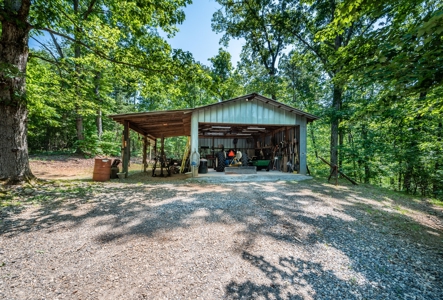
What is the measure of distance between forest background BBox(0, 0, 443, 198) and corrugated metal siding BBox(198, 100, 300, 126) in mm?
1110

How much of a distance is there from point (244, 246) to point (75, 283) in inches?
78.1

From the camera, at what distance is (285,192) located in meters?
5.86

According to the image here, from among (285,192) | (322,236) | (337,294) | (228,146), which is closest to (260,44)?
(228,146)

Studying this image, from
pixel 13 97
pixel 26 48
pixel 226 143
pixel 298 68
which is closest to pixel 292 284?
pixel 13 97

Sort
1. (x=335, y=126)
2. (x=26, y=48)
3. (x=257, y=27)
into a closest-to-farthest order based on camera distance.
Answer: (x=26, y=48)
(x=335, y=126)
(x=257, y=27)

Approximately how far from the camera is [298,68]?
17.4 metres

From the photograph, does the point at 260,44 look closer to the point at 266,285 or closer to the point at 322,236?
the point at 322,236

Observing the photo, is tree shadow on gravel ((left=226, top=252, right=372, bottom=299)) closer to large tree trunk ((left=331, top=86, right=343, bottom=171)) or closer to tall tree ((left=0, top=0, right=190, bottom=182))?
tall tree ((left=0, top=0, right=190, bottom=182))

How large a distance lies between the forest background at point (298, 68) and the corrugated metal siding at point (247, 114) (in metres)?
1.11

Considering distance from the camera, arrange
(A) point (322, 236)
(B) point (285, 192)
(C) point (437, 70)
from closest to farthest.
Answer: (C) point (437, 70), (A) point (322, 236), (B) point (285, 192)

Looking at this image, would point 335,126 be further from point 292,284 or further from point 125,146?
point 125,146

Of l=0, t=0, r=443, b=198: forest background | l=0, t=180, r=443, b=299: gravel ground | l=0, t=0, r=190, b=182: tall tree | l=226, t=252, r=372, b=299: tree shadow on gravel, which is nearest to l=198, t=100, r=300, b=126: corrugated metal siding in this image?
l=0, t=0, r=443, b=198: forest background

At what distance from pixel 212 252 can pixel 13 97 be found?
256 inches

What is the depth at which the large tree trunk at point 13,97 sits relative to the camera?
460cm
